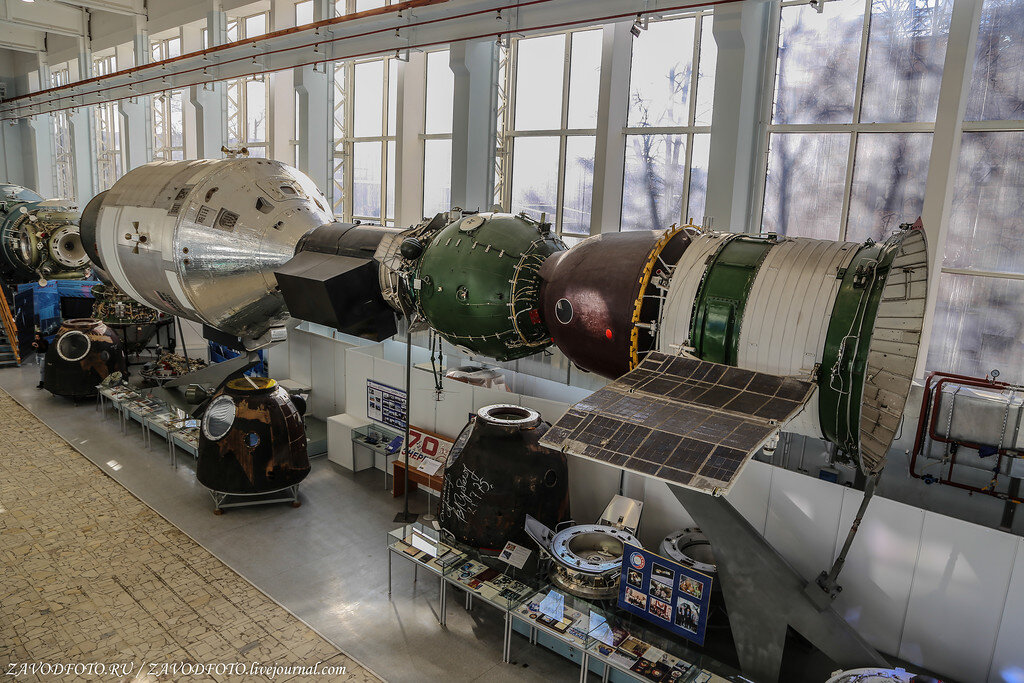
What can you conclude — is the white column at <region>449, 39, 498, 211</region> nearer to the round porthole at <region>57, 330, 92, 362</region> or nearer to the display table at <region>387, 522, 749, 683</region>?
the display table at <region>387, 522, 749, 683</region>

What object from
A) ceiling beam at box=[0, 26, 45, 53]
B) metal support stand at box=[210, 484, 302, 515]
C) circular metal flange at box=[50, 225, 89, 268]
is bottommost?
metal support stand at box=[210, 484, 302, 515]

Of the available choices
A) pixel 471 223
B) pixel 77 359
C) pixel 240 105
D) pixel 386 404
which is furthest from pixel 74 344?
pixel 471 223

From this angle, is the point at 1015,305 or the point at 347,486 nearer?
the point at 1015,305

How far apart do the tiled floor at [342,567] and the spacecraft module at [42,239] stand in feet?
19.5

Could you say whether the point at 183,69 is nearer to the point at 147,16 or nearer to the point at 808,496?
the point at 147,16

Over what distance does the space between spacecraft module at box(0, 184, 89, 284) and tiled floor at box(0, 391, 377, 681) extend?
792cm

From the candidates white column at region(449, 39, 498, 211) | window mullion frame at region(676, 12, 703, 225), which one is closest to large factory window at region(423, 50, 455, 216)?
white column at region(449, 39, 498, 211)

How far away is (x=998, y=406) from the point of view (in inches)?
334

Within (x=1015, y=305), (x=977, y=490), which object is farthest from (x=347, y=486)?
(x=1015, y=305)

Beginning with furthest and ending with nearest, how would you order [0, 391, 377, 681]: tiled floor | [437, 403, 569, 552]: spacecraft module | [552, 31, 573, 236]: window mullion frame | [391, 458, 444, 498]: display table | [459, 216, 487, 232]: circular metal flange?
[552, 31, 573, 236]: window mullion frame, [391, 458, 444, 498]: display table, [437, 403, 569, 552]: spacecraft module, [0, 391, 377, 681]: tiled floor, [459, 216, 487, 232]: circular metal flange

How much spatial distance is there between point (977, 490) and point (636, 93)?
9.39 m

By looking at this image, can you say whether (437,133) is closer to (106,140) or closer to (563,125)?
(563,125)

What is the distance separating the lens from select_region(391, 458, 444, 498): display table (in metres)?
11.1

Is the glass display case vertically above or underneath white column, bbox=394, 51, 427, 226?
underneath
